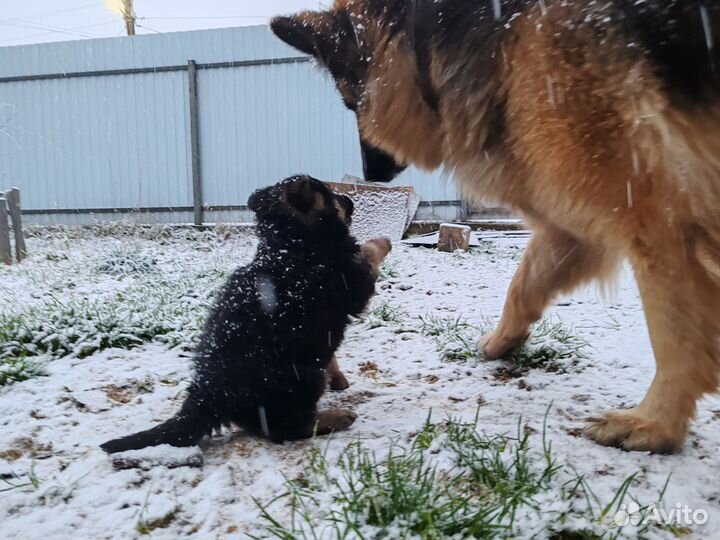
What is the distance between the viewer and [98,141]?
10.1 m

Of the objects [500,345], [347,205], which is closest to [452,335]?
[500,345]

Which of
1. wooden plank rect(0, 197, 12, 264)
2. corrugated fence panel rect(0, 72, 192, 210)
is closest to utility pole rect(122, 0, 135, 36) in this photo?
corrugated fence panel rect(0, 72, 192, 210)

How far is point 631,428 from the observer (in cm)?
181

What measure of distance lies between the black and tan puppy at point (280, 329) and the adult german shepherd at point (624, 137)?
0.78m

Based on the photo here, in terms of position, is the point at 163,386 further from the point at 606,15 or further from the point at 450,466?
the point at 606,15

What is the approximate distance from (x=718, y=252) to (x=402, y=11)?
5.08 ft

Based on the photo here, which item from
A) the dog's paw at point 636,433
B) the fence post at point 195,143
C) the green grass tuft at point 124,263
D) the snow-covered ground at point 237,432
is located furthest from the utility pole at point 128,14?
the dog's paw at point 636,433

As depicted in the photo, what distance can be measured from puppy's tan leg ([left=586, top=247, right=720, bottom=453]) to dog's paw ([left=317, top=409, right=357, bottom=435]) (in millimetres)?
981

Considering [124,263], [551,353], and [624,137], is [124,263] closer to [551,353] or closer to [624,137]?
[551,353]

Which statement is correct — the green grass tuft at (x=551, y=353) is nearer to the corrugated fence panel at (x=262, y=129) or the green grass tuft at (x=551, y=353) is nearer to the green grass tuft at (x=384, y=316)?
the green grass tuft at (x=384, y=316)

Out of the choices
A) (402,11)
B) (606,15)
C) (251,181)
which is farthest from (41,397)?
(251,181)

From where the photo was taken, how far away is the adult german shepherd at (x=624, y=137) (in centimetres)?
168

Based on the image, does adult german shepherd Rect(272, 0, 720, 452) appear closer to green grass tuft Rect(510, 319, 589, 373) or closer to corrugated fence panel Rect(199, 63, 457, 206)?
green grass tuft Rect(510, 319, 589, 373)

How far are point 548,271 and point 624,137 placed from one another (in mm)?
1013
